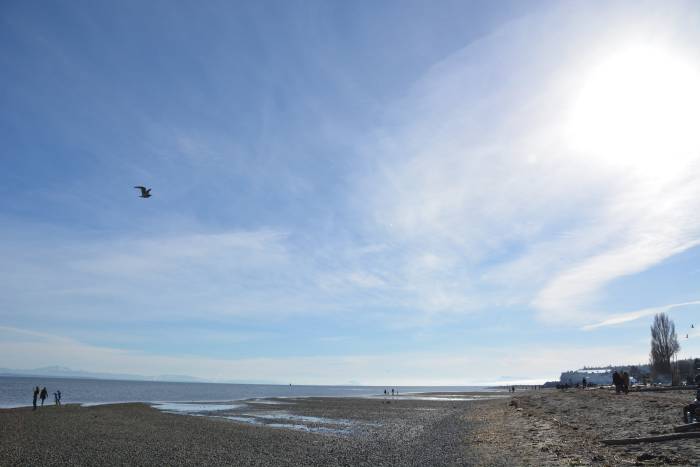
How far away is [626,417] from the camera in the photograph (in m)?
26.5

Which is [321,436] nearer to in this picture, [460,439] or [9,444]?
[460,439]

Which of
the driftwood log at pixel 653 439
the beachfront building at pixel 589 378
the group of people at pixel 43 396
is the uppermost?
the driftwood log at pixel 653 439

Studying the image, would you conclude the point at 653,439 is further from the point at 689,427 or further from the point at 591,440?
the point at 591,440

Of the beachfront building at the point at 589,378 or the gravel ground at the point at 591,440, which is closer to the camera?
the gravel ground at the point at 591,440

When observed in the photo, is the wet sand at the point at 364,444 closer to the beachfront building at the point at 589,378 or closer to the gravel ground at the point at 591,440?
the gravel ground at the point at 591,440

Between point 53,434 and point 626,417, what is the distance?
3779 centimetres

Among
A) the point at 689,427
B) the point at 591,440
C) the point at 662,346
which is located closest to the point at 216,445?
the point at 591,440

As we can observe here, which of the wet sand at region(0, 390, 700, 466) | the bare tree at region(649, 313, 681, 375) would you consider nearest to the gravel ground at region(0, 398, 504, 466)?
the wet sand at region(0, 390, 700, 466)

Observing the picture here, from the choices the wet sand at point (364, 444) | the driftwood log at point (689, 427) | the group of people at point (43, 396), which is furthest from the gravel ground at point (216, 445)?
the group of people at point (43, 396)

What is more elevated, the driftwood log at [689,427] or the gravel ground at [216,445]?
the driftwood log at [689,427]

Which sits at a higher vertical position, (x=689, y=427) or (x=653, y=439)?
(x=689, y=427)

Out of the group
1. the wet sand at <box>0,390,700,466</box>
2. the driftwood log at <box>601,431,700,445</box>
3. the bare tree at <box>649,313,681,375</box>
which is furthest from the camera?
the bare tree at <box>649,313,681,375</box>

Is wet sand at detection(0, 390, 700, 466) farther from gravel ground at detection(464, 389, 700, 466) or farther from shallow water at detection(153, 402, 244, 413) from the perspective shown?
shallow water at detection(153, 402, 244, 413)

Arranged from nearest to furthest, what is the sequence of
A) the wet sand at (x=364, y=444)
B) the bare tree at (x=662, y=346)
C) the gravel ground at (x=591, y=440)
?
1. the gravel ground at (x=591, y=440)
2. the wet sand at (x=364, y=444)
3. the bare tree at (x=662, y=346)
